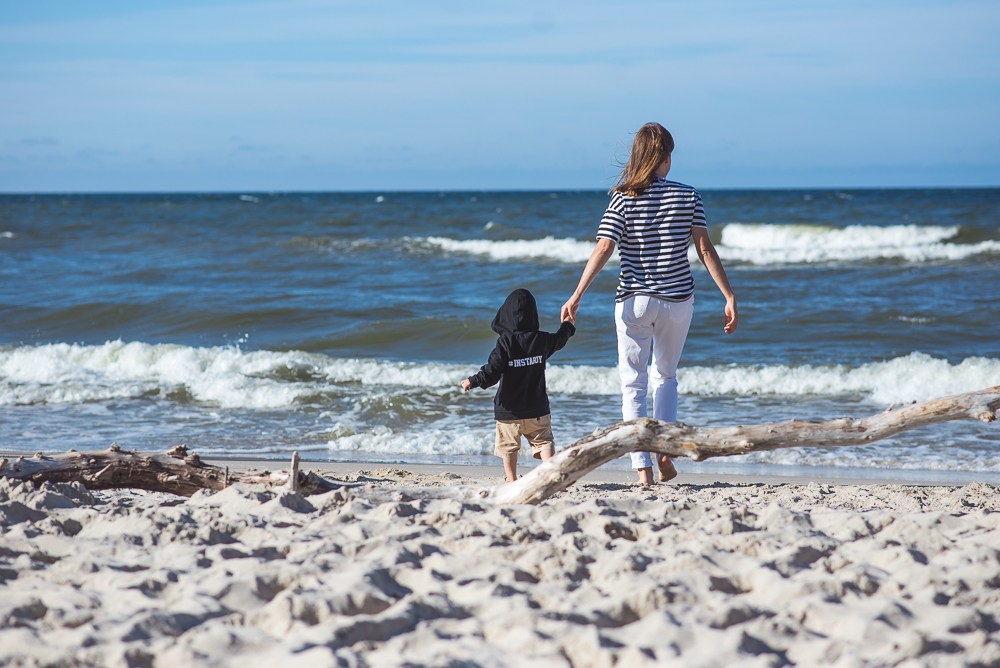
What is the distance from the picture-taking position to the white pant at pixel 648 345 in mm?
3959

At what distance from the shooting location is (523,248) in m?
22.4

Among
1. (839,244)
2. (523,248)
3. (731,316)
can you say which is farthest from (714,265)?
(839,244)

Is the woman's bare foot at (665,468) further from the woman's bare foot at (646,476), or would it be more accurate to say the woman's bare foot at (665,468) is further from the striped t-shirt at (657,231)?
the striped t-shirt at (657,231)

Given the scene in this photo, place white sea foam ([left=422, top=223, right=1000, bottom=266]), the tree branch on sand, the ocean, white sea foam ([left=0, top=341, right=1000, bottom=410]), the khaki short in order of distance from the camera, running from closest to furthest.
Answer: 1. the tree branch on sand
2. the khaki short
3. the ocean
4. white sea foam ([left=0, top=341, right=1000, bottom=410])
5. white sea foam ([left=422, top=223, right=1000, bottom=266])

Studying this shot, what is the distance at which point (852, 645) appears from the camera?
213 centimetres

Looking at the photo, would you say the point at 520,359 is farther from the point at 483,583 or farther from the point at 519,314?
the point at 483,583

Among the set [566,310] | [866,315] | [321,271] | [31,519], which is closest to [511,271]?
[321,271]

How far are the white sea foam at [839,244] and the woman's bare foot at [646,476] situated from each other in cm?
1499

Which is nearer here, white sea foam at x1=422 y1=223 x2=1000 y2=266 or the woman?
the woman

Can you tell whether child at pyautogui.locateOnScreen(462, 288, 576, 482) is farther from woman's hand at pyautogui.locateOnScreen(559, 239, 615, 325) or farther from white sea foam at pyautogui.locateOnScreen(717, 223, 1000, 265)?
white sea foam at pyautogui.locateOnScreen(717, 223, 1000, 265)

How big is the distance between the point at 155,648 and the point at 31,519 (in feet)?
4.79

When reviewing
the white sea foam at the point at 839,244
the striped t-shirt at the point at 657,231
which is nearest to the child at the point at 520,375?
the striped t-shirt at the point at 657,231

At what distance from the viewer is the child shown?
405 centimetres

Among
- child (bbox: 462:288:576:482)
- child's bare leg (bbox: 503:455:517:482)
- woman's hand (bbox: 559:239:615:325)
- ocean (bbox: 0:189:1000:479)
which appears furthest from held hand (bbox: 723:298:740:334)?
ocean (bbox: 0:189:1000:479)
